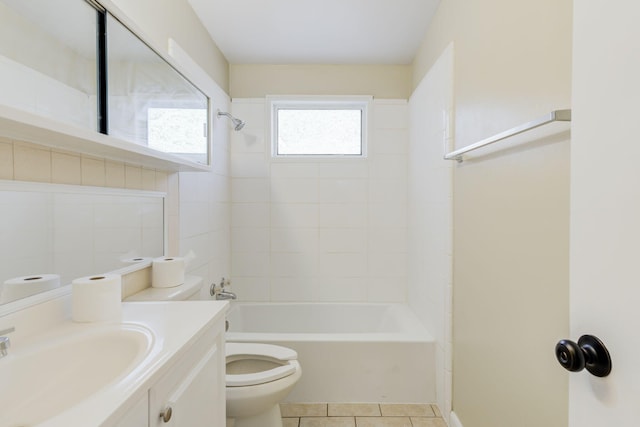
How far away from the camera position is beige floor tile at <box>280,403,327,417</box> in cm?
200

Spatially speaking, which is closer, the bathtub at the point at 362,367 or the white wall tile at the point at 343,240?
the bathtub at the point at 362,367

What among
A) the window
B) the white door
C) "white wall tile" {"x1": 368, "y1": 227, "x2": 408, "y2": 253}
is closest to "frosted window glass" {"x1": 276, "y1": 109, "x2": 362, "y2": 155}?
the window

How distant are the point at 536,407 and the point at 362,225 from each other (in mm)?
1874

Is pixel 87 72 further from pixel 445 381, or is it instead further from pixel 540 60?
pixel 445 381

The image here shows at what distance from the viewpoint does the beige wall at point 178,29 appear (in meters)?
1.48

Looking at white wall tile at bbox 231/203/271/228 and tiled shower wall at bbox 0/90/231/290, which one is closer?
tiled shower wall at bbox 0/90/231/290

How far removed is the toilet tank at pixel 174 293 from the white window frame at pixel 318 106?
149 cm

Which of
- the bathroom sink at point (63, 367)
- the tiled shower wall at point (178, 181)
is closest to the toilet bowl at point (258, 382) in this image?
the tiled shower wall at point (178, 181)

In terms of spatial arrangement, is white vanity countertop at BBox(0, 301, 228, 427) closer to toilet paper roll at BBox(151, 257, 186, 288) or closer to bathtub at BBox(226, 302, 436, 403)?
toilet paper roll at BBox(151, 257, 186, 288)

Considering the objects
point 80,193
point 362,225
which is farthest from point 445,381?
point 80,193

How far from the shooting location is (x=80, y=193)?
115 centimetres

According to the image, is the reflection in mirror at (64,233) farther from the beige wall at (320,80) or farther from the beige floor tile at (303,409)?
the beige wall at (320,80)

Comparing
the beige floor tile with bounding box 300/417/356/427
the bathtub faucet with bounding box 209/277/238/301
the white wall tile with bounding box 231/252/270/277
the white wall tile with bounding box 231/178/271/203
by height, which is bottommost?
the beige floor tile with bounding box 300/417/356/427

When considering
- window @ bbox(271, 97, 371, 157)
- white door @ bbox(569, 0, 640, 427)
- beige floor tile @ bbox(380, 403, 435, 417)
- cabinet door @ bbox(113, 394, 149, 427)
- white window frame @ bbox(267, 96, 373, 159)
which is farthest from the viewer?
window @ bbox(271, 97, 371, 157)
